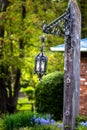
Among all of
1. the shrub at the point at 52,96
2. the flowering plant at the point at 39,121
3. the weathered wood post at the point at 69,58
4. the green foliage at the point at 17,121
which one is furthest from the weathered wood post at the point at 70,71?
the shrub at the point at 52,96

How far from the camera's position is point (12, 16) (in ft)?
68.5

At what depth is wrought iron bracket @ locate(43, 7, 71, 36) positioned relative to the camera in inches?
352

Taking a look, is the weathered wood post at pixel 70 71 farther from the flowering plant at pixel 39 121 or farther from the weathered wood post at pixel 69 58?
the flowering plant at pixel 39 121

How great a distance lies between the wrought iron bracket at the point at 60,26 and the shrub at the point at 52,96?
6.87m

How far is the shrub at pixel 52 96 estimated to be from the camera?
1584 cm

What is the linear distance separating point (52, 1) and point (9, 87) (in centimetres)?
487

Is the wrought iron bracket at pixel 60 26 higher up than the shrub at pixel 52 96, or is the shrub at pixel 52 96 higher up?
the wrought iron bracket at pixel 60 26

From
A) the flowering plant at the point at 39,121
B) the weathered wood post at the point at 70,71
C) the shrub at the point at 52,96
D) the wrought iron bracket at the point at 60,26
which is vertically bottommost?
the shrub at the point at 52,96

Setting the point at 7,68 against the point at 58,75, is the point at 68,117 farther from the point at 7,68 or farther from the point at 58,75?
the point at 7,68

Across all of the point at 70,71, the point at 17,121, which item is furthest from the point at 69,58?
the point at 17,121

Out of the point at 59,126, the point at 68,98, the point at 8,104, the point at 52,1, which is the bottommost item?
the point at 8,104

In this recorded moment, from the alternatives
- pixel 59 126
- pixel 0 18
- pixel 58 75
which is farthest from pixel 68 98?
pixel 0 18

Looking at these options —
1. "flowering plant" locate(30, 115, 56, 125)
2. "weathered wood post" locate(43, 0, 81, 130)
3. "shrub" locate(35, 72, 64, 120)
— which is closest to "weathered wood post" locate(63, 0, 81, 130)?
"weathered wood post" locate(43, 0, 81, 130)

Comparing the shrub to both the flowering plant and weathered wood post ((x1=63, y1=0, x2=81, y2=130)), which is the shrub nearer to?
the flowering plant
